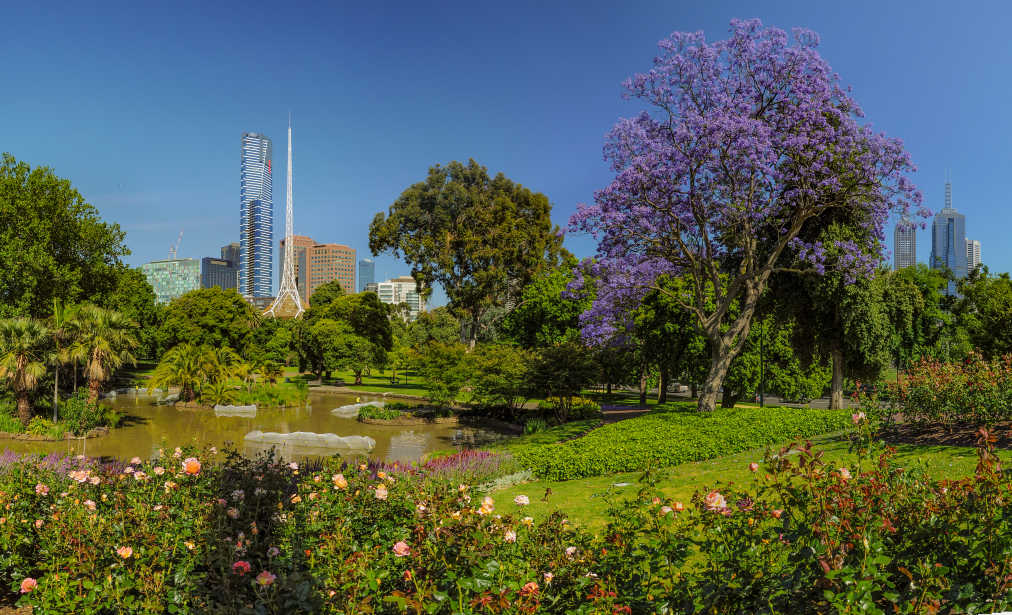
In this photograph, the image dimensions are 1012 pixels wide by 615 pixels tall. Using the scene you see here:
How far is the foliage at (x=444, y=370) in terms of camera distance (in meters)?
22.8

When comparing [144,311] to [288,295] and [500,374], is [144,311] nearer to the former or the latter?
[500,374]

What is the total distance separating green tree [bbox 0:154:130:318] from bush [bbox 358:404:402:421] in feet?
34.8

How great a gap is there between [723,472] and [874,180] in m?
11.6

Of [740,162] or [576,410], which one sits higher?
[740,162]

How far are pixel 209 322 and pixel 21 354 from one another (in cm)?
2848

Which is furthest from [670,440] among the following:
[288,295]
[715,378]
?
[288,295]

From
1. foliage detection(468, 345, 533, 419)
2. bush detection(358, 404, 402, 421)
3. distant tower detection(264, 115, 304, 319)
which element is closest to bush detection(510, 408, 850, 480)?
foliage detection(468, 345, 533, 419)

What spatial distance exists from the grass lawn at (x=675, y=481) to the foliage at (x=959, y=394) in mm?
1070

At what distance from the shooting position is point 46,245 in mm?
→ 19203

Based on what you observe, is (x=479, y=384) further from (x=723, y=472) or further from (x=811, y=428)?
(x=723, y=472)

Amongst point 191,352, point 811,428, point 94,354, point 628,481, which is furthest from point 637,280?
point 191,352

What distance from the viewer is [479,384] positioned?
70.6 feet

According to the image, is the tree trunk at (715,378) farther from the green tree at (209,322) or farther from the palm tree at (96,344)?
the green tree at (209,322)

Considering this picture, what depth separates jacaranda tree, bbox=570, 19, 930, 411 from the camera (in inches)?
619
